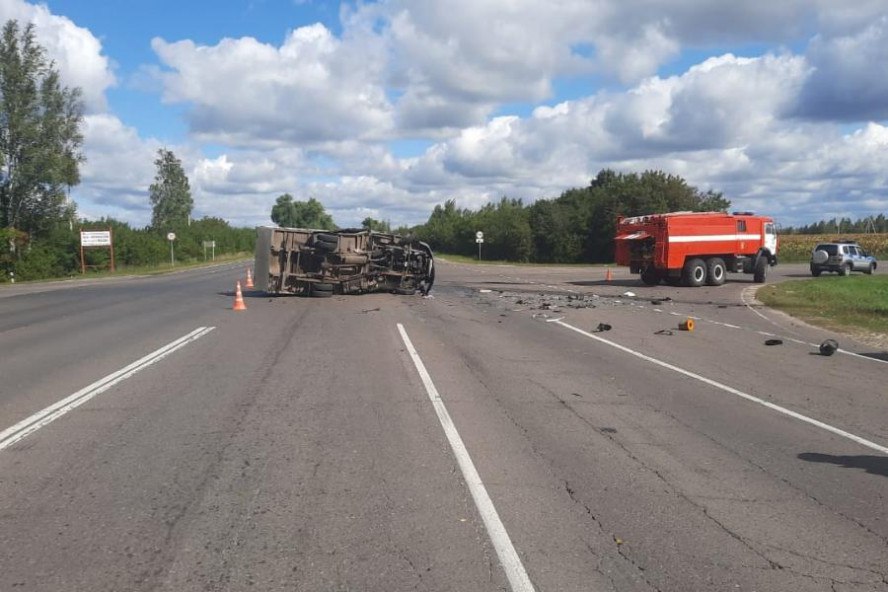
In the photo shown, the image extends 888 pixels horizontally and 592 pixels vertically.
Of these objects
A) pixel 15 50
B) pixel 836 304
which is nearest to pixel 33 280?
pixel 15 50

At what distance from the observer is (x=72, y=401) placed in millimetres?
8492

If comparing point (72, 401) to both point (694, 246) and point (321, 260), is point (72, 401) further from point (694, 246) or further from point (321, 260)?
point (694, 246)

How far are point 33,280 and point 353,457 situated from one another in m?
43.1

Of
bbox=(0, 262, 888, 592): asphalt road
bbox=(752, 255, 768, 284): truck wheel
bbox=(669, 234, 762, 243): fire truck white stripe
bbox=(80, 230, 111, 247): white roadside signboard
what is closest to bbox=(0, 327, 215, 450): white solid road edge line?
bbox=(0, 262, 888, 592): asphalt road

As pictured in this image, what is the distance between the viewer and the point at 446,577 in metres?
4.11

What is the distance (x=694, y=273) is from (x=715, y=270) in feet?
4.26

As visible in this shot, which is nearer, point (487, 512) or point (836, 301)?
point (487, 512)

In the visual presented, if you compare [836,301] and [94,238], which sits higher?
[94,238]

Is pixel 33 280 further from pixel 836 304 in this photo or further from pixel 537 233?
pixel 537 233

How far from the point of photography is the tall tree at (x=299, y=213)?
498 ft

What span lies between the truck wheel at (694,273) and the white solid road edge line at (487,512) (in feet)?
84.2

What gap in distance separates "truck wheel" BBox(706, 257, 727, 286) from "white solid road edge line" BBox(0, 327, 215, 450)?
83.7 ft

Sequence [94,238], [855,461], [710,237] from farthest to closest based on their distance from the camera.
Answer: [94,238]
[710,237]
[855,461]

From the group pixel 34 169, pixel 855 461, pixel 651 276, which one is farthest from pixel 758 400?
pixel 34 169
